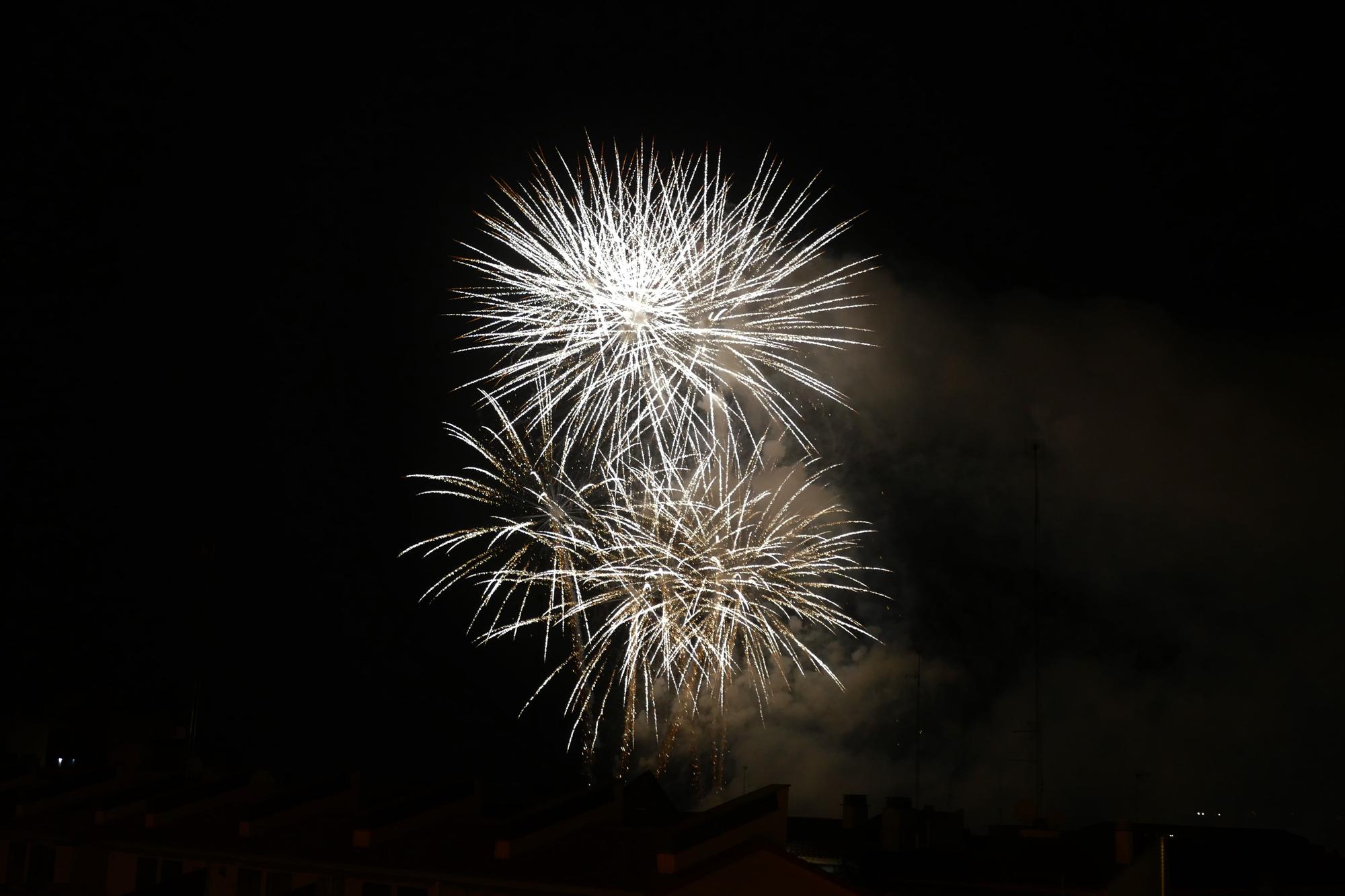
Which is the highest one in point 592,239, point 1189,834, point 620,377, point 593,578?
point 592,239

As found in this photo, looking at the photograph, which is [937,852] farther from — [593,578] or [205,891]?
[205,891]

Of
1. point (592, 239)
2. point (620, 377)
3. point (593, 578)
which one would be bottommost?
point (593, 578)

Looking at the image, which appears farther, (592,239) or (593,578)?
(593,578)

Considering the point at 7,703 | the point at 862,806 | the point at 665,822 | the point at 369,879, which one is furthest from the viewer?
the point at 7,703

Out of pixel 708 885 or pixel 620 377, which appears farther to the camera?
pixel 620 377

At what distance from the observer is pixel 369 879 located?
2394 centimetres

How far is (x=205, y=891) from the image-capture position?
1035 inches

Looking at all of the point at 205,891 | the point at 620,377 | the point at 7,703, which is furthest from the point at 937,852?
the point at 7,703

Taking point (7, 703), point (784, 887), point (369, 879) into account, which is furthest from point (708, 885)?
point (7, 703)

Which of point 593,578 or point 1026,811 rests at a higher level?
point 593,578

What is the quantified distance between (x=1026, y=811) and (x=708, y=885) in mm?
12778

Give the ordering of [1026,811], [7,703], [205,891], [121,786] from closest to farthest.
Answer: [205,891] < [1026,811] < [121,786] < [7,703]

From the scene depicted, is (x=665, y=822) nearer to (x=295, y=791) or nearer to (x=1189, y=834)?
(x=295, y=791)

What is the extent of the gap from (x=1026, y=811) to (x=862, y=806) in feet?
36.1
